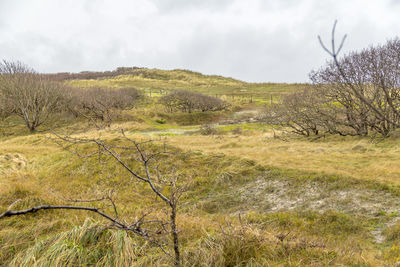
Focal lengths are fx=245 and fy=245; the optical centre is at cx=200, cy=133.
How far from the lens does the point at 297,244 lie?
124 inches

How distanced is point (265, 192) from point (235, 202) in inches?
35.4

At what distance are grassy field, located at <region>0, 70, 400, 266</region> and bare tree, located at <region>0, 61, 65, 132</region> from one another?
1486 centimetres

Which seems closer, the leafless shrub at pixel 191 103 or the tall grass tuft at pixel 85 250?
the tall grass tuft at pixel 85 250

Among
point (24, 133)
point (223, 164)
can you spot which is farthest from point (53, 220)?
point (24, 133)

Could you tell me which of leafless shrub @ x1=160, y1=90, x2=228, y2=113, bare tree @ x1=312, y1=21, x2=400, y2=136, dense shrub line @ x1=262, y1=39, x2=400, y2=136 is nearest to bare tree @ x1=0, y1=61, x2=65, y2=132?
leafless shrub @ x1=160, y1=90, x2=228, y2=113

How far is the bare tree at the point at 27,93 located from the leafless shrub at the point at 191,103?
552 inches

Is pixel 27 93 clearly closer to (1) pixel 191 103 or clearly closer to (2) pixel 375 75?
(1) pixel 191 103

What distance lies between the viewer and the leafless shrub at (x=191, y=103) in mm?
33062

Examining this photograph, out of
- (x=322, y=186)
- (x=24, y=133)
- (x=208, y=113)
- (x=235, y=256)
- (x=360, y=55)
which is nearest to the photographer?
(x=235, y=256)

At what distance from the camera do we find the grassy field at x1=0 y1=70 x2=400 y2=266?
3.11m

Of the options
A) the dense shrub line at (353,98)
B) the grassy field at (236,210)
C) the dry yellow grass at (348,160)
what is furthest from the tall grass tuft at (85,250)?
the dense shrub line at (353,98)

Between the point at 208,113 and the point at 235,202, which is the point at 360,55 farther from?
the point at 208,113

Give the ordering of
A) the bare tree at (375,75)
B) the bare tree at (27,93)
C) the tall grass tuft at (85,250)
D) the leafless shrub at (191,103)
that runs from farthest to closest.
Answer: the leafless shrub at (191,103), the bare tree at (27,93), the bare tree at (375,75), the tall grass tuft at (85,250)

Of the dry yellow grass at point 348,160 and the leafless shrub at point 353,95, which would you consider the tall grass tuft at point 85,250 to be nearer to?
the dry yellow grass at point 348,160
